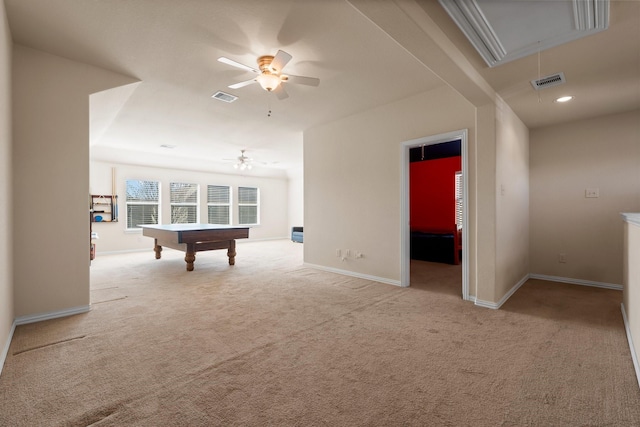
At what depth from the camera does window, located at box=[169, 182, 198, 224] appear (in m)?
8.29

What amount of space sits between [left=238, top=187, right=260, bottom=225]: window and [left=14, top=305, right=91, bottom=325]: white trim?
684 centimetres

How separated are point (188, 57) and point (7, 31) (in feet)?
4.25

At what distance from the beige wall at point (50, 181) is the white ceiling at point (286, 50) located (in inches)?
9.6

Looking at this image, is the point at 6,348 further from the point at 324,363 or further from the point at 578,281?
the point at 578,281

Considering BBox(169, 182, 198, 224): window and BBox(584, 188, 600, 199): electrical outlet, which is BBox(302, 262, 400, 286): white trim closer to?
BBox(584, 188, 600, 199): electrical outlet

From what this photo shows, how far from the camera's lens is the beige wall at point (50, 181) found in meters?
2.60

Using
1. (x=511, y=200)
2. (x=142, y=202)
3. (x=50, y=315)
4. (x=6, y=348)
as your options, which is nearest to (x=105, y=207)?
(x=142, y=202)

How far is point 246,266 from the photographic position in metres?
5.46

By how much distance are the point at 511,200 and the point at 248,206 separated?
→ 804 cm

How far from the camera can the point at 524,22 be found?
75.7 inches

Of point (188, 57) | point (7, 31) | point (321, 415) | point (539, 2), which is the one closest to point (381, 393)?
point (321, 415)

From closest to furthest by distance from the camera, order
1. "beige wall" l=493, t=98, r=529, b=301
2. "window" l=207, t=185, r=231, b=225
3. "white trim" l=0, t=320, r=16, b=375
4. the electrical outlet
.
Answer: "white trim" l=0, t=320, r=16, b=375
"beige wall" l=493, t=98, r=529, b=301
the electrical outlet
"window" l=207, t=185, r=231, b=225

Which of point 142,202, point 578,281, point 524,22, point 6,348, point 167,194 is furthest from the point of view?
point 167,194

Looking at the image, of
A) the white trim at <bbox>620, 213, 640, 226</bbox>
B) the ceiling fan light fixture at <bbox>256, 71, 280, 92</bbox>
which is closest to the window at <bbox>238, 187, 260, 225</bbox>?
the ceiling fan light fixture at <bbox>256, 71, 280, 92</bbox>
